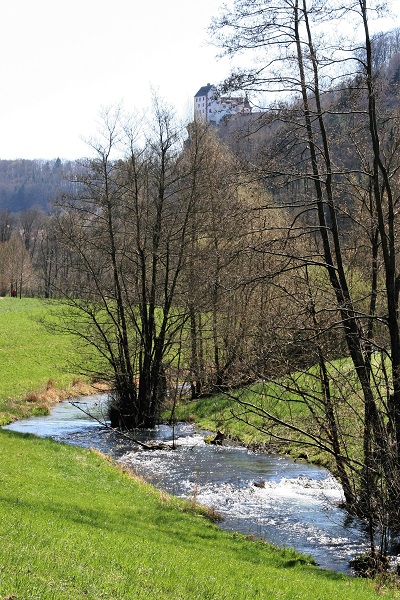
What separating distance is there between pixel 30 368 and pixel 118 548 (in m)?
30.6

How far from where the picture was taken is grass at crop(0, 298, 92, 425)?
30.0 meters

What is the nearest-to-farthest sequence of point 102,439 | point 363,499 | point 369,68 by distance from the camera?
point 363,499
point 369,68
point 102,439

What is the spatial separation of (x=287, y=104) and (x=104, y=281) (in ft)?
56.7

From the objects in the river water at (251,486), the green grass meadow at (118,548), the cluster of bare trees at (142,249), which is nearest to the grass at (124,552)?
the green grass meadow at (118,548)

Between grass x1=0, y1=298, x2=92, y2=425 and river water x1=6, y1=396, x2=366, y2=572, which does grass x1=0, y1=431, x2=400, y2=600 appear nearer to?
river water x1=6, y1=396, x2=366, y2=572

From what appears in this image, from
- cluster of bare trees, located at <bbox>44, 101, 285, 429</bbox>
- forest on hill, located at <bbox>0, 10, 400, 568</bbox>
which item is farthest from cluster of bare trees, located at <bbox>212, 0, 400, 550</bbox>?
cluster of bare trees, located at <bbox>44, 101, 285, 429</bbox>

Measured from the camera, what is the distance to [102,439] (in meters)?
24.6

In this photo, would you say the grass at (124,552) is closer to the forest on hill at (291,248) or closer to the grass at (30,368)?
the forest on hill at (291,248)

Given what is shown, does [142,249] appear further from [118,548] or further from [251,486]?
[118,548]

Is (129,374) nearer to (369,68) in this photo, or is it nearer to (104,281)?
(104,281)

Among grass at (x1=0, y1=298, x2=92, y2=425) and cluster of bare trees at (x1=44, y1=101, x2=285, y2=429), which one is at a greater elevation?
cluster of bare trees at (x1=44, y1=101, x2=285, y2=429)

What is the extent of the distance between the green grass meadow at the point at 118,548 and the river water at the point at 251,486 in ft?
3.60

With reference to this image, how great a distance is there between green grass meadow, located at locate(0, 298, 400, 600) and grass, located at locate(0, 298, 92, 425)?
12164 mm

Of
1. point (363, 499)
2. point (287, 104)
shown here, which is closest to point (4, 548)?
point (363, 499)
